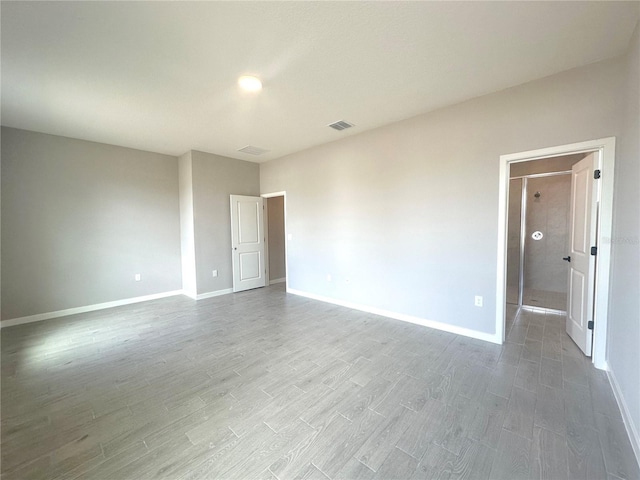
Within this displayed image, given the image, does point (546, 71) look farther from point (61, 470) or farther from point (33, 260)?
point (33, 260)

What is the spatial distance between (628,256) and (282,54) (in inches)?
122

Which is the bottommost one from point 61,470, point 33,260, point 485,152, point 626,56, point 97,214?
point 61,470

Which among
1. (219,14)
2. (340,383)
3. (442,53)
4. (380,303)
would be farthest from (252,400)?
(442,53)

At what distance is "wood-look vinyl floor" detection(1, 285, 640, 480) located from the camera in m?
1.43

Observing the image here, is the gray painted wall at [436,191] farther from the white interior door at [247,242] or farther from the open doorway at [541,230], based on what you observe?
the open doorway at [541,230]

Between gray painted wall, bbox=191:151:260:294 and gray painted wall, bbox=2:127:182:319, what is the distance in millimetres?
744

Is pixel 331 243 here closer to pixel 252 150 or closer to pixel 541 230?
pixel 252 150

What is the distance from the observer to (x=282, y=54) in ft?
6.89

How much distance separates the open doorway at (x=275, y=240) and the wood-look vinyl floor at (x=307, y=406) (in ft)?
9.80

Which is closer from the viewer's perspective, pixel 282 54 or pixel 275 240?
pixel 282 54

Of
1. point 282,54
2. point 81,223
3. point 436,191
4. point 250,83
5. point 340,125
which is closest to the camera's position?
point 282,54

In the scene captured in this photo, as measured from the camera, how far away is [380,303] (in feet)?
12.5

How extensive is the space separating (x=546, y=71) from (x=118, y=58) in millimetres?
3867

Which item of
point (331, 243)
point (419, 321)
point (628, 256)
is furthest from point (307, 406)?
point (331, 243)
